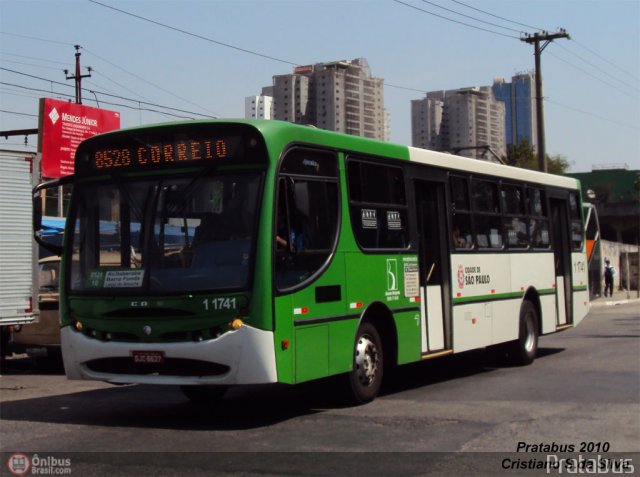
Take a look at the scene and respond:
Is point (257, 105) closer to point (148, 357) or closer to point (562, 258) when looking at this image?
point (562, 258)

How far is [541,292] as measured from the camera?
1549 centimetres

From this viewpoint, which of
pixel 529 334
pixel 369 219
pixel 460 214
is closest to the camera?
pixel 369 219

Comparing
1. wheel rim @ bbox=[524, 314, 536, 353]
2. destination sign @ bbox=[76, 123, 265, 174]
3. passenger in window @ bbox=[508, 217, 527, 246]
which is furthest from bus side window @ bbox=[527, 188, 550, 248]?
destination sign @ bbox=[76, 123, 265, 174]

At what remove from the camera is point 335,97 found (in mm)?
31078

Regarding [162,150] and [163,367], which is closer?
[163,367]

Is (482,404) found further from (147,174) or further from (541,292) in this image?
(541,292)

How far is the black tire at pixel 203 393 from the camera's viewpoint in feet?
36.0

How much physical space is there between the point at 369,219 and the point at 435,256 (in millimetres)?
2069

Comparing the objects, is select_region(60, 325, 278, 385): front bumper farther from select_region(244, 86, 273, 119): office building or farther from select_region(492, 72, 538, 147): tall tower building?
select_region(492, 72, 538, 147): tall tower building

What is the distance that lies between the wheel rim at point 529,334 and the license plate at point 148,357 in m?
7.42

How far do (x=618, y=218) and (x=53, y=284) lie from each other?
78303 millimetres

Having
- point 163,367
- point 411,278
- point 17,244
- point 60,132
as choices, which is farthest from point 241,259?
point 60,132

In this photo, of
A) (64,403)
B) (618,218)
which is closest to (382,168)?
(64,403)

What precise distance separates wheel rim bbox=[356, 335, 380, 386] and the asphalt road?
0.34 metres
